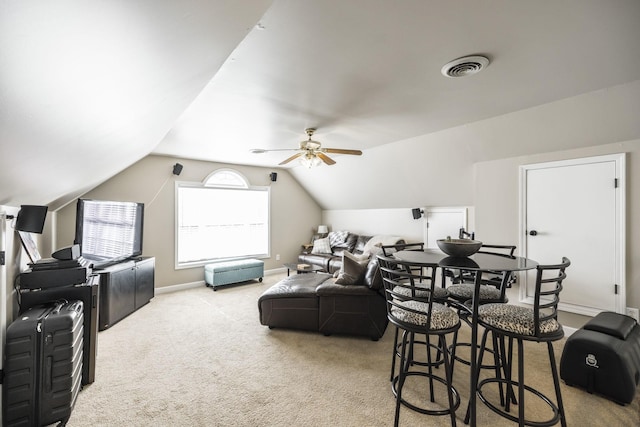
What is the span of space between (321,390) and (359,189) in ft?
13.9

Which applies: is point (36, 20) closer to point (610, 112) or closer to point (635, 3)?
point (635, 3)

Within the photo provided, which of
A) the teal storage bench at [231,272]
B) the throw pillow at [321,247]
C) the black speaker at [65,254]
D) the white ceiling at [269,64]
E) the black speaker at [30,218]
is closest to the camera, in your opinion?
the white ceiling at [269,64]

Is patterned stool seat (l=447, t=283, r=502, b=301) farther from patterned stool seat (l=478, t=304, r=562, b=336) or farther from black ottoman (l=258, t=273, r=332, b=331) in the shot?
black ottoman (l=258, t=273, r=332, b=331)

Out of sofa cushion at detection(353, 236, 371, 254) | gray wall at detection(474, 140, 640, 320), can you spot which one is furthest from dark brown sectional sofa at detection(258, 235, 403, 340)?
sofa cushion at detection(353, 236, 371, 254)

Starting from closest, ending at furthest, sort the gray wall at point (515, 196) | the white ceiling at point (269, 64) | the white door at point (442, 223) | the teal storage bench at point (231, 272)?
1. the white ceiling at point (269, 64)
2. the gray wall at point (515, 196)
3. the white door at point (442, 223)
4. the teal storage bench at point (231, 272)

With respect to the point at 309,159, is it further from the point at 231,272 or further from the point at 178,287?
the point at 178,287

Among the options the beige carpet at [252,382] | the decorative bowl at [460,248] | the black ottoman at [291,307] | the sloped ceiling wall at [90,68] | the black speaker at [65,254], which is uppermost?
the sloped ceiling wall at [90,68]

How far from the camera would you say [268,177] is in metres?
6.34

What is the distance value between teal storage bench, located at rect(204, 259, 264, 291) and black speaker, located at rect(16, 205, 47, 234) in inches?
115

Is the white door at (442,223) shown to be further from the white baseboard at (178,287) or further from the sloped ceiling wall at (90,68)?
the white baseboard at (178,287)

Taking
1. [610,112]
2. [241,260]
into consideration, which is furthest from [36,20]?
[241,260]

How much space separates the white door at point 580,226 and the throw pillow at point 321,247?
3.74 metres

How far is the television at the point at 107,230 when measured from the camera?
11.3 feet

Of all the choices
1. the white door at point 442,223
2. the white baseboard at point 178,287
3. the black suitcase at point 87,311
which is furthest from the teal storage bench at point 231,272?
the white door at point 442,223
